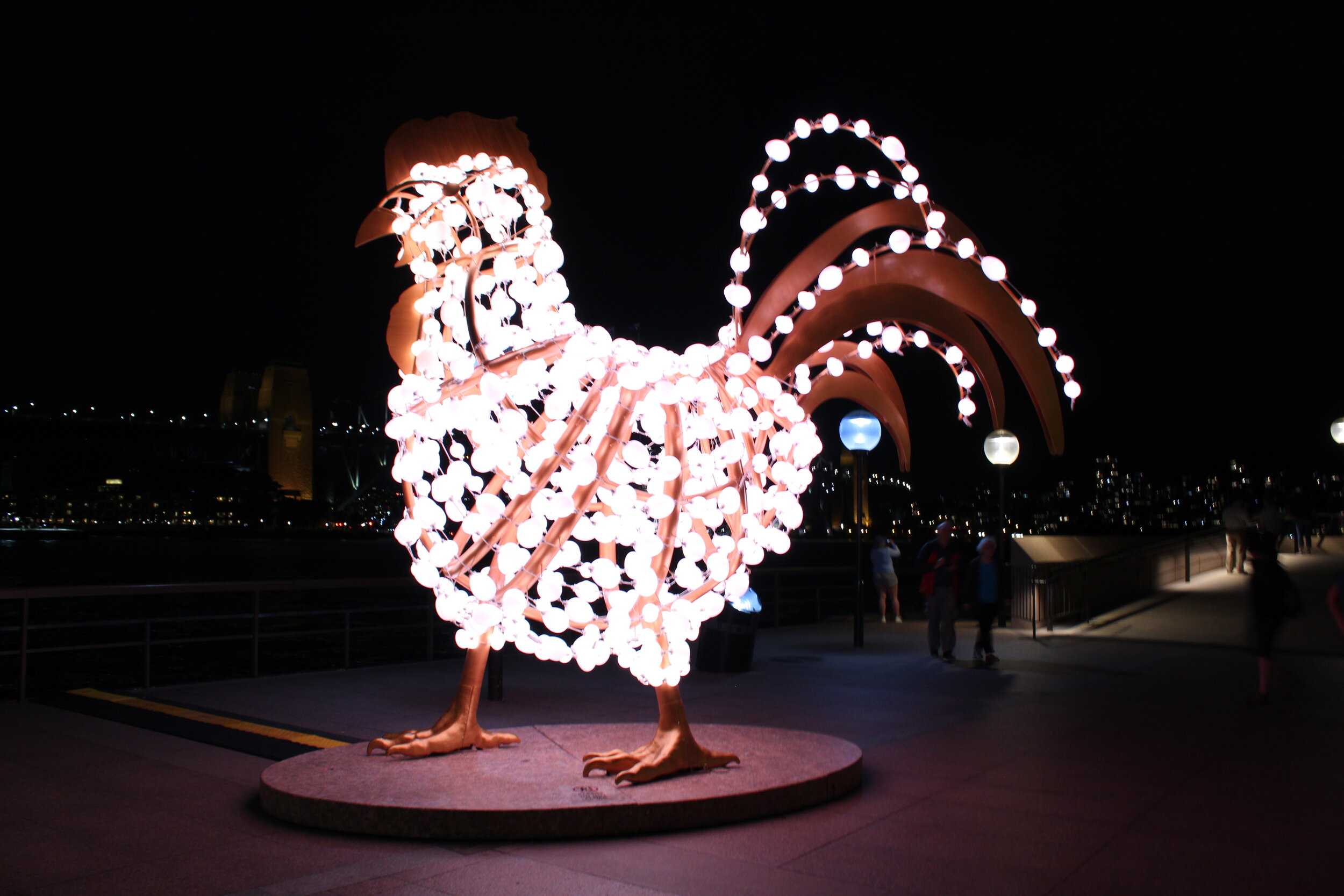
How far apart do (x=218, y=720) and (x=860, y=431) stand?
8320 millimetres

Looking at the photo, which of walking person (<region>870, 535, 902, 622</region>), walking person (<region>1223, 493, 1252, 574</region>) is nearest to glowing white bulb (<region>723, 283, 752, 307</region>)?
walking person (<region>1223, 493, 1252, 574</region>)

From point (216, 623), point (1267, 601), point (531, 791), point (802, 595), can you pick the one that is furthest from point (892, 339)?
point (802, 595)

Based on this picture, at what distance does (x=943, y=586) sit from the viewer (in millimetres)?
13211

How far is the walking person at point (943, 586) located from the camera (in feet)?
42.3

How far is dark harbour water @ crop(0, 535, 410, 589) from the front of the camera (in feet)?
191

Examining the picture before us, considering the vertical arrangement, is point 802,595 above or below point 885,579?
below

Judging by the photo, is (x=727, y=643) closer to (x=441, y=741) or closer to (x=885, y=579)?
(x=441, y=741)

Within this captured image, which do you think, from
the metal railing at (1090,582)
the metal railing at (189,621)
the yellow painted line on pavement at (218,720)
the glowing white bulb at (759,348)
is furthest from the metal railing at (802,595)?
the glowing white bulb at (759,348)

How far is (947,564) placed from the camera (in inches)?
520

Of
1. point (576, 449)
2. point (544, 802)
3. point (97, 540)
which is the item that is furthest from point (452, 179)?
point (97, 540)

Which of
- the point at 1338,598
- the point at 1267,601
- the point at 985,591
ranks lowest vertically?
the point at 985,591

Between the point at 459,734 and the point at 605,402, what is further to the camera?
the point at 459,734

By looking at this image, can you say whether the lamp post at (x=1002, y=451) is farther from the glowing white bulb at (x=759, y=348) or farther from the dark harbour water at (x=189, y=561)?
the dark harbour water at (x=189, y=561)

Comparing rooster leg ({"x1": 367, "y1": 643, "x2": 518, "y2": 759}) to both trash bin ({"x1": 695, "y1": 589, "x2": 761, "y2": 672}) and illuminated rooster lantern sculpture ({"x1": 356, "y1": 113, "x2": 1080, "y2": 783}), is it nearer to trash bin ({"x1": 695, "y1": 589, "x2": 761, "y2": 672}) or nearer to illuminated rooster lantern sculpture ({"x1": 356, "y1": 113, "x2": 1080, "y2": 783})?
illuminated rooster lantern sculpture ({"x1": 356, "y1": 113, "x2": 1080, "y2": 783})
